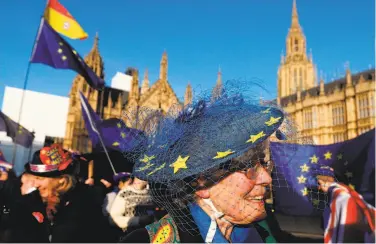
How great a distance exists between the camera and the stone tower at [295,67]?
223 feet

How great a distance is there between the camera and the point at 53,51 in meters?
8.81

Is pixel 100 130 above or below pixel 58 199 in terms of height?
above

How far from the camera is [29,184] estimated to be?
3369mm

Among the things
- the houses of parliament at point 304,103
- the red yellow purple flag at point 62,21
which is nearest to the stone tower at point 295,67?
the houses of parliament at point 304,103

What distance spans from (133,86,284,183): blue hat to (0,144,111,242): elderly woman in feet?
5.70

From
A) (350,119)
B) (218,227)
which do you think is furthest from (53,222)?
(350,119)

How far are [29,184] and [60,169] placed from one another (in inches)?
14.2

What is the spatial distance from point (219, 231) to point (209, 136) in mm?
527

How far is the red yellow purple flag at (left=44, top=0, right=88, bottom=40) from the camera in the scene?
965 cm

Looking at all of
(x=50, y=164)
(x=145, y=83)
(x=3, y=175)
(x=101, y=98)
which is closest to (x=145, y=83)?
(x=145, y=83)

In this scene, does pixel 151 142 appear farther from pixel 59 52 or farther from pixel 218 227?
pixel 59 52

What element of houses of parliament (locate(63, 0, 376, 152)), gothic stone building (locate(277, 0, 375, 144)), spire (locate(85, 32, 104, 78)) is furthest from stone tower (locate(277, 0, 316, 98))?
spire (locate(85, 32, 104, 78))

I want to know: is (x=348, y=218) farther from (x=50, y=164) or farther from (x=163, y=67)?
(x=163, y=67)

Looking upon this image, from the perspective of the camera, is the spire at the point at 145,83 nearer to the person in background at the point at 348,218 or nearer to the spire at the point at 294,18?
the person in background at the point at 348,218
